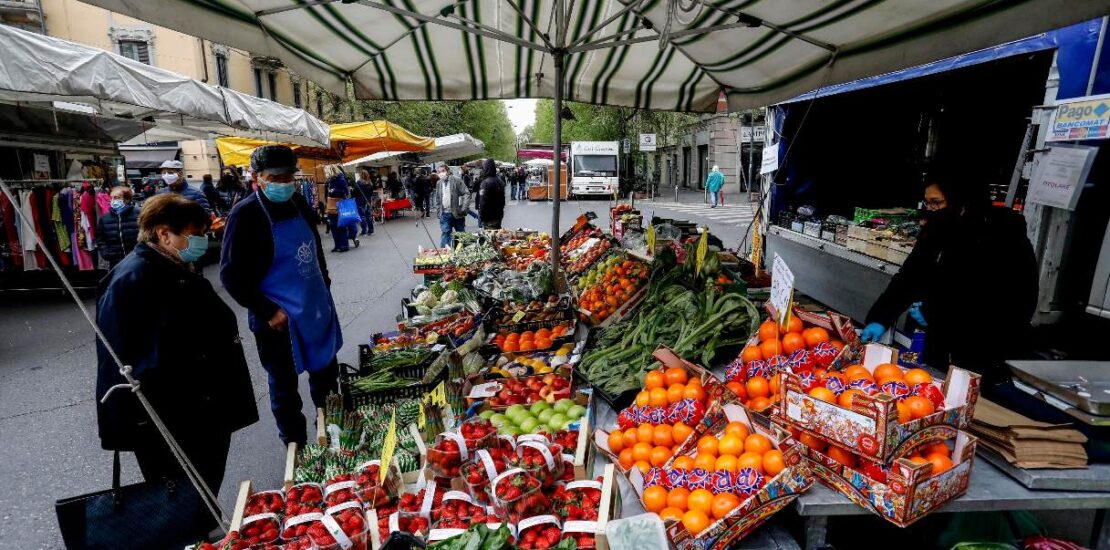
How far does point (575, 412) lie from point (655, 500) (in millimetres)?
1227

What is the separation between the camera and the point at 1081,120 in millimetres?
3791

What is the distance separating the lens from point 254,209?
331 centimetres

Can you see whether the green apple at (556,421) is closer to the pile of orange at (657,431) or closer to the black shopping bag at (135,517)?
the pile of orange at (657,431)

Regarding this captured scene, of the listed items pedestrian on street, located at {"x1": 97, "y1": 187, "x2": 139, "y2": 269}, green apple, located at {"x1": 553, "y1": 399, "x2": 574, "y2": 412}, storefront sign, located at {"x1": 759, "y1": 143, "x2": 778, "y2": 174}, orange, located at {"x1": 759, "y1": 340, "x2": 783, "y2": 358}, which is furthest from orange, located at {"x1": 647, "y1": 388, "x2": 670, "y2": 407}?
pedestrian on street, located at {"x1": 97, "y1": 187, "x2": 139, "y2": 269}

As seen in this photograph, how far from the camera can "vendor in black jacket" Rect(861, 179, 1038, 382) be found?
2.97 meters

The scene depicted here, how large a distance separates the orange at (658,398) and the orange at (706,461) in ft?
1.51

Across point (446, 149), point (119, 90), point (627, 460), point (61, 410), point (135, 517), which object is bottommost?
point (61, 410)

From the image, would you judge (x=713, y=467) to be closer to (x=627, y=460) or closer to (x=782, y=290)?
(x=627, y=460)

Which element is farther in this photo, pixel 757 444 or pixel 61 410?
pixel 61 410

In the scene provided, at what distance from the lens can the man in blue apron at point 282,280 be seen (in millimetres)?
3271

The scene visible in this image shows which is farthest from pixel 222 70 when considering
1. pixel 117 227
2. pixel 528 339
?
pixel 528 339

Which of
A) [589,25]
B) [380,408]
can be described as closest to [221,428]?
[380,408]

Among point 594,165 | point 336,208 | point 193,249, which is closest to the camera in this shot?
point 193,249

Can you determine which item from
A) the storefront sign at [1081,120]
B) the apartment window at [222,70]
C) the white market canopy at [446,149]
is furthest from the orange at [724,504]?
the apartment window at [222,70]
